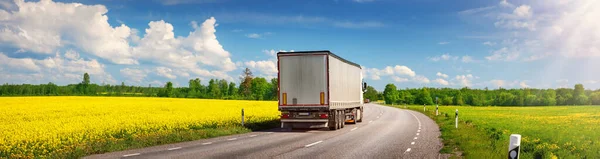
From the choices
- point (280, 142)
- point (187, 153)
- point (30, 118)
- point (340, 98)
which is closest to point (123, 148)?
point (187, 153)

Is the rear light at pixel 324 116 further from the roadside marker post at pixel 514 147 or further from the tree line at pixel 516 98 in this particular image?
the tree line at pixel 516 98

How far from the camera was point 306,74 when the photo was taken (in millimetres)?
22312

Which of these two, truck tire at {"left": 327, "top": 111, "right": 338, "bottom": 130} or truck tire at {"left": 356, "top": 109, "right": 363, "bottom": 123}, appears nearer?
truck tire at {"left": 327, "top": 111, "right": 338, "bottom": 130}

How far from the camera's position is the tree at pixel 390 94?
159613mm

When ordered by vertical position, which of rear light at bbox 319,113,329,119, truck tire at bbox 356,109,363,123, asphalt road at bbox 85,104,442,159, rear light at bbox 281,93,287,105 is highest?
rear light at bbox 281,93,287,105

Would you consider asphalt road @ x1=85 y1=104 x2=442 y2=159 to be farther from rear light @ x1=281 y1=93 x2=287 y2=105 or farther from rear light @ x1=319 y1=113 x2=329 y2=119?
rear light @ x1=281 y1=93 x2=287 y2=105

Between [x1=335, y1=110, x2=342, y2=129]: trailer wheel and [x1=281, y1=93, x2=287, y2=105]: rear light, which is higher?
[x1=281, y1=93, x2=287, y2=105]: rear light

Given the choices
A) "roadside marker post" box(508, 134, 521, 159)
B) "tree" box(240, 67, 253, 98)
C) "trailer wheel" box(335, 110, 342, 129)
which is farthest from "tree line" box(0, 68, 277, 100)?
"roadside marker post" box(508, 134, 521, 159)

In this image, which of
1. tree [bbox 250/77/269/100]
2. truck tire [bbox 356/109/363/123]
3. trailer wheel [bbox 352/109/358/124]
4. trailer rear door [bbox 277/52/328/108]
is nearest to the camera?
trailer rear door [bbox 277/52/328/108]

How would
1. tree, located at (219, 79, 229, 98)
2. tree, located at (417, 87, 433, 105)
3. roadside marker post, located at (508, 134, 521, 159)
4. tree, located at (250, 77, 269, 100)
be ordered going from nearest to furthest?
roadside marker post, located at (508, 134, 521, 159)
tree, located at (250, 77, 269, 100)
tree, located at (219, 79, 229, 98)
tree, located at (417, 87, 433, 105)

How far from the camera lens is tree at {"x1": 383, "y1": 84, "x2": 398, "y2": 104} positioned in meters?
160

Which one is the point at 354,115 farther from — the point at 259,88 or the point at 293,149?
the point at 259,88

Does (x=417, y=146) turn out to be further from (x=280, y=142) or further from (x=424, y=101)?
(x=424, y=101)

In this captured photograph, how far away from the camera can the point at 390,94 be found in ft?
538
